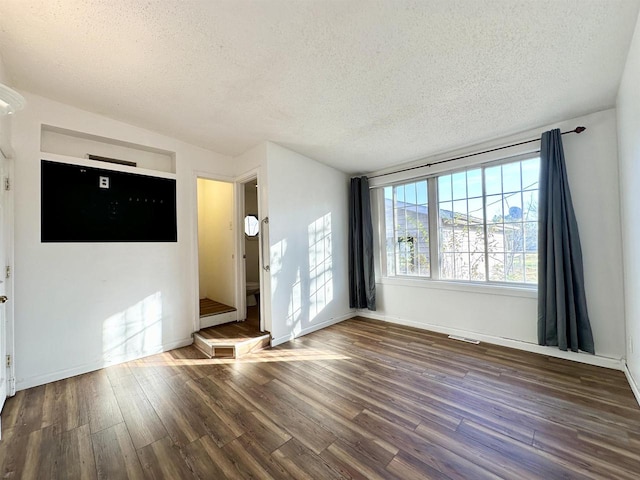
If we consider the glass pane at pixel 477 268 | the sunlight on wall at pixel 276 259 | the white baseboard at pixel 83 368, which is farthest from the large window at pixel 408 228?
the white baseboard at pixel 83 368

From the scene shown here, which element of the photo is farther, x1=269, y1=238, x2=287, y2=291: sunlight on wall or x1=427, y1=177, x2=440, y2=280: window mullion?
x1=427, y1=177, x2=440, y2=280: window mullion

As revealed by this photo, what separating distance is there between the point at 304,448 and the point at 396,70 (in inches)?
104

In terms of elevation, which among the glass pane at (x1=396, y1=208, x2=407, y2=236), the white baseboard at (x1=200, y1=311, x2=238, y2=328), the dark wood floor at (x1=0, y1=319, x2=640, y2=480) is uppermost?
the glass pane at (x1=396, y1=208, x2=407, y2=236)

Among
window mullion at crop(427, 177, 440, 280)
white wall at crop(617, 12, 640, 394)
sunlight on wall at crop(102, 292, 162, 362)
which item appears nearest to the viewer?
white wall at crop(617, 12, 640, 394)

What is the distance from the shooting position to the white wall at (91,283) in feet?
7.47

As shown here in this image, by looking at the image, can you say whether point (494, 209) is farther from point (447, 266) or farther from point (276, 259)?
point (276, 259)

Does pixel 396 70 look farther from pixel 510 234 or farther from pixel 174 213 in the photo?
pixel 174 213

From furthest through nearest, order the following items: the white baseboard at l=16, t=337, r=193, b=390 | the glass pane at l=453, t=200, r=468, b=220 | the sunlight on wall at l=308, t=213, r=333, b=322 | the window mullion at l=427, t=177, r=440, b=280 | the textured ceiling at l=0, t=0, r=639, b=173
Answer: the sunlight on wall at l=308, t=213, r=333, b=322
the window mullion at l=427, t=177, r=440, b=280
the glass pane at l=453, t=200, r=468, b=220
the white baseboard at l=16, t=337, r=193, b=390
the textured ceiling at l=0, t=0, r=639, b=173

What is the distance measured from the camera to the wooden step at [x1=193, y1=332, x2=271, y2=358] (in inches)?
112

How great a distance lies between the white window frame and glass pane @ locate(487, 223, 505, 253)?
9 cm

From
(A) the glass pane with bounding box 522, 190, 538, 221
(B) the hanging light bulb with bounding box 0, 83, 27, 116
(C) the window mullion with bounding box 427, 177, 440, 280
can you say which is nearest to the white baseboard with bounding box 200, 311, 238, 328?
(B) the hanging light bulb with bounding box 0, 83, 27, 116

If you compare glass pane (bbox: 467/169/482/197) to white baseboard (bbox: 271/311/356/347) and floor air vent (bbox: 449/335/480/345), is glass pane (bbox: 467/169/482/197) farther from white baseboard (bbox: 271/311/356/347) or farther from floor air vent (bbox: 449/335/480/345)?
white baseboard (bbox: 271/311/356/347)

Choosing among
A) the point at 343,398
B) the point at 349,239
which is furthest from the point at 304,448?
the point at 349,239

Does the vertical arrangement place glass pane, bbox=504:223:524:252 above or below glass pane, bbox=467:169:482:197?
below
